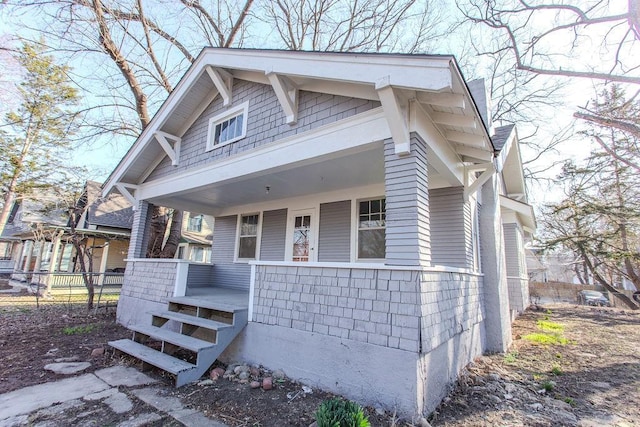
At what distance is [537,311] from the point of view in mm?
12367

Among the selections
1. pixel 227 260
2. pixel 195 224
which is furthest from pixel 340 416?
pixel 195 224

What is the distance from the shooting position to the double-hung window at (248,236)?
327 inches

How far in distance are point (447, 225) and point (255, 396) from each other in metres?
4.13

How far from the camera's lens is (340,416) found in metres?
2.50

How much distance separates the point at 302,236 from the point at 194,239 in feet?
46.7

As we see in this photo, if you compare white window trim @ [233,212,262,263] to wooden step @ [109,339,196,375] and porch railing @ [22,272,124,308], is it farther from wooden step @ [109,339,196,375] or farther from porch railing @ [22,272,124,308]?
porch railing @ [22,272,124,308]

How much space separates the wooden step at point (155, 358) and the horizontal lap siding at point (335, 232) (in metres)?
3.54

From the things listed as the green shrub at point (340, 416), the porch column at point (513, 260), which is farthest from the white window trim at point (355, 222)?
the porch column at point (513, 260)

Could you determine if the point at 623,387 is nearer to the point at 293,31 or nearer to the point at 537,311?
the point at 537,311

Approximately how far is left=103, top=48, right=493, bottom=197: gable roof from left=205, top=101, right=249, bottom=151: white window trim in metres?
0.38

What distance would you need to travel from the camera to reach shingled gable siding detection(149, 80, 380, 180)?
4363 millimetres

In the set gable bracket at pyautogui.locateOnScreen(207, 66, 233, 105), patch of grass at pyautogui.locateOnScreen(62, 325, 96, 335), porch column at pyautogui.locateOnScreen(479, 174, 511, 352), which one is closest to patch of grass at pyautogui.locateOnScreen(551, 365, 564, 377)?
porch column at pyautogui.locateOnScreen(479, 174, 511, 352)

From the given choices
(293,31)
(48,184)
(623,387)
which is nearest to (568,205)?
(623,387)

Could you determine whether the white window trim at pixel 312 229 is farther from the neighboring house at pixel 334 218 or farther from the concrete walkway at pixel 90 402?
the concrete walkway at pixel 90 402
